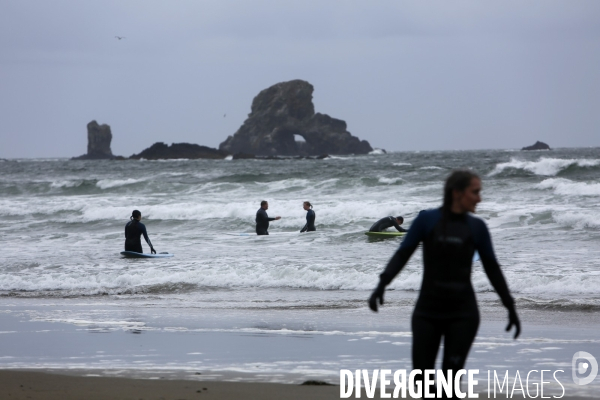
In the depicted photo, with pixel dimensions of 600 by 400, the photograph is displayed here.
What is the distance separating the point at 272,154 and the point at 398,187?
10179cm

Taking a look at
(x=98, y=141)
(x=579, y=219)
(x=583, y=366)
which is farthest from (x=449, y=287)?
(x=98, y=141)

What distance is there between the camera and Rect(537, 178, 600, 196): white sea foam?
1047 inches

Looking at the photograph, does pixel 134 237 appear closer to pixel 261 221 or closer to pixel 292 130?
pixel 261 221

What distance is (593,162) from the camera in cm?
3609

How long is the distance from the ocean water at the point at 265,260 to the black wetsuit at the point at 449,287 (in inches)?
162

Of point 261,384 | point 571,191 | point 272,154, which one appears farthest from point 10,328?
point 272,154

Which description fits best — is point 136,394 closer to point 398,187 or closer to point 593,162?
point 398,187

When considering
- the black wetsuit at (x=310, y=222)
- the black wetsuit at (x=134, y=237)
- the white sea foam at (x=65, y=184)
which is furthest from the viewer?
the white sea foam at (x=65, y=184)

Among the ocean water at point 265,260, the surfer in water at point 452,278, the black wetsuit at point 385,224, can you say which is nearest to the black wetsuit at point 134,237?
the ocean water at point 265,260

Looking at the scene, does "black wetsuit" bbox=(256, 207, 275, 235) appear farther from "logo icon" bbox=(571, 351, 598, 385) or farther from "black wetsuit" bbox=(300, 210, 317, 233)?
"logo icon" bbox=(571, 351, 598, 385)

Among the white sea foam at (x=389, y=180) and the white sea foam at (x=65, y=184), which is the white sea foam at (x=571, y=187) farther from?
the white sea foam at (x=65, y=184)

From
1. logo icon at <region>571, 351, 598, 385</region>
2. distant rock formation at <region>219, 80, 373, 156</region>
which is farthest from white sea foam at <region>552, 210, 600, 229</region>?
distant rock formation at <region>219, 80, 373, 156</region>

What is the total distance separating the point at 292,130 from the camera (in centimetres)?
13688

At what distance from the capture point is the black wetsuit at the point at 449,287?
3.74 m
